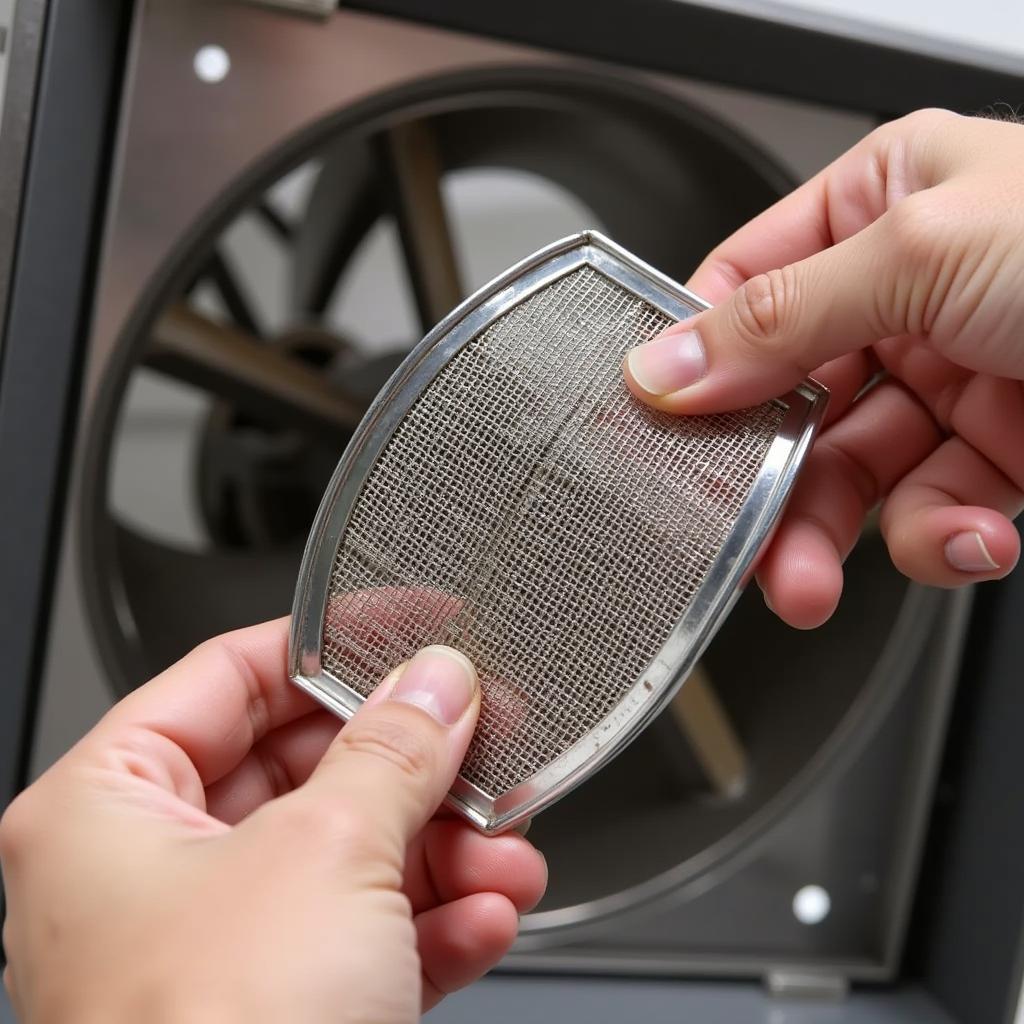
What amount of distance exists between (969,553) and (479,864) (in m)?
0.26

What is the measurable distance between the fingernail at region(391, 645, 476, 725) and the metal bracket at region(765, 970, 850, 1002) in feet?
1.42

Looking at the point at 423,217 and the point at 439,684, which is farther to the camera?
the point at 423,217

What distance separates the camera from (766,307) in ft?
1.42

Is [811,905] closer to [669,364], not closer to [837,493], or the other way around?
[837,493]

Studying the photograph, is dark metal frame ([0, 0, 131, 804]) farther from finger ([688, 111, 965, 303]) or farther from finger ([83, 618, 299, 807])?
finger ([688, 111, 965, 303])

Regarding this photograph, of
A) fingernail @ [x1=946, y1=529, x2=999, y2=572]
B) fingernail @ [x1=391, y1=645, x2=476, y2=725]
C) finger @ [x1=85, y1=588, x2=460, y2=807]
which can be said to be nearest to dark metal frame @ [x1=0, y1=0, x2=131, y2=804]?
finger @ [x1=85, y1=588, x2=460, y2=807]

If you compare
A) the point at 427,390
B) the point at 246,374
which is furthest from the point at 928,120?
the point at 246,374

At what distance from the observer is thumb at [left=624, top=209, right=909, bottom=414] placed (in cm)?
42

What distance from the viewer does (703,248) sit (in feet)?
2.69

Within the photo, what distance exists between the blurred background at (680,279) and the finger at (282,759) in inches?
5.6

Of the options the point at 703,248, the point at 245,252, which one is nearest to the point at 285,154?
the point at 703,248

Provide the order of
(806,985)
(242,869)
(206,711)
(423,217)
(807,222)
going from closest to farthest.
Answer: (242,869) < (206,711) < (807,222) < (806,985) < (423,217)

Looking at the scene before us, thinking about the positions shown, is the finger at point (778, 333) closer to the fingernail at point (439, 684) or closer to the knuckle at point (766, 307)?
the knuckle at point (766, 307)

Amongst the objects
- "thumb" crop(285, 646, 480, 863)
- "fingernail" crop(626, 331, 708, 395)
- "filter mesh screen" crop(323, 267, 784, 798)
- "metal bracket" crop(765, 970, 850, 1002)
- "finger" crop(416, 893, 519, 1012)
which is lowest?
"metal bracket" crop(765, 970, 850, 1002)
